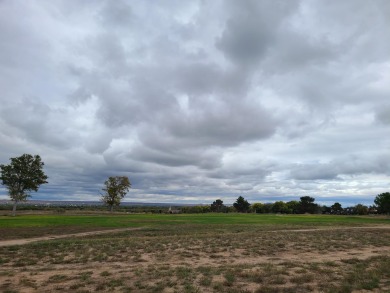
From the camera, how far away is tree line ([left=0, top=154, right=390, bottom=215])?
7838cm

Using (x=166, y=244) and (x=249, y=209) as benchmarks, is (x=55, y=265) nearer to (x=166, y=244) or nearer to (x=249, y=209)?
→ (x=166, y=244)

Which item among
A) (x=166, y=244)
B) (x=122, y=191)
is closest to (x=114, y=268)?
(x=166, y=244)

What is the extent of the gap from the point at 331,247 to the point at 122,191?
9685 cm

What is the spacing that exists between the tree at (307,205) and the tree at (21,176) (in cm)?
11996

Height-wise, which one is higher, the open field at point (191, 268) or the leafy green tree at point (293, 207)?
the leafy green tree at point (293, 207)

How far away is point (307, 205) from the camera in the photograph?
15888 centimetres

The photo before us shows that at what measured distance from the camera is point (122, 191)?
114m

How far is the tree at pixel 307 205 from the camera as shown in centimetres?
15788

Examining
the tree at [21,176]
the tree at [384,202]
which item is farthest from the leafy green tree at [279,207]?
the tree at [21,176]

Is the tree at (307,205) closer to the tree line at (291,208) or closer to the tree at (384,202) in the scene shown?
the tree line at (291,208)

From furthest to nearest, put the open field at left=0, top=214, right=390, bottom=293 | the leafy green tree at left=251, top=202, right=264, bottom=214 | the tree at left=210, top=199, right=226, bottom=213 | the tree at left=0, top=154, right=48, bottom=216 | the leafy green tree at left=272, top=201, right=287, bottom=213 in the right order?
the tree at left=210, top=199, right=226, bottom=213 < the leafy green tree at left=251, top=202, right=264, bottom=214 < the leafy green tree at left=272, top=201, right=287, bottom=213 < the tree at left=0, top=154, right=48, bottom=216 < the open field at left=0, top=214, right=390, bottom=293

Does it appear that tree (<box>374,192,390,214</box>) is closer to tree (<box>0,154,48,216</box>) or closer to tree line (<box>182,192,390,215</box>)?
tree line (<box>182,192,390,215</box>)

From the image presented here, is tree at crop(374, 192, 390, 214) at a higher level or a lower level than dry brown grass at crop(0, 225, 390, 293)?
higher

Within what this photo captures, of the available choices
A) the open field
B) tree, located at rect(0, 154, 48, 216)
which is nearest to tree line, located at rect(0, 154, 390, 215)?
tree, located at rect(0, 154, 48, 216)
